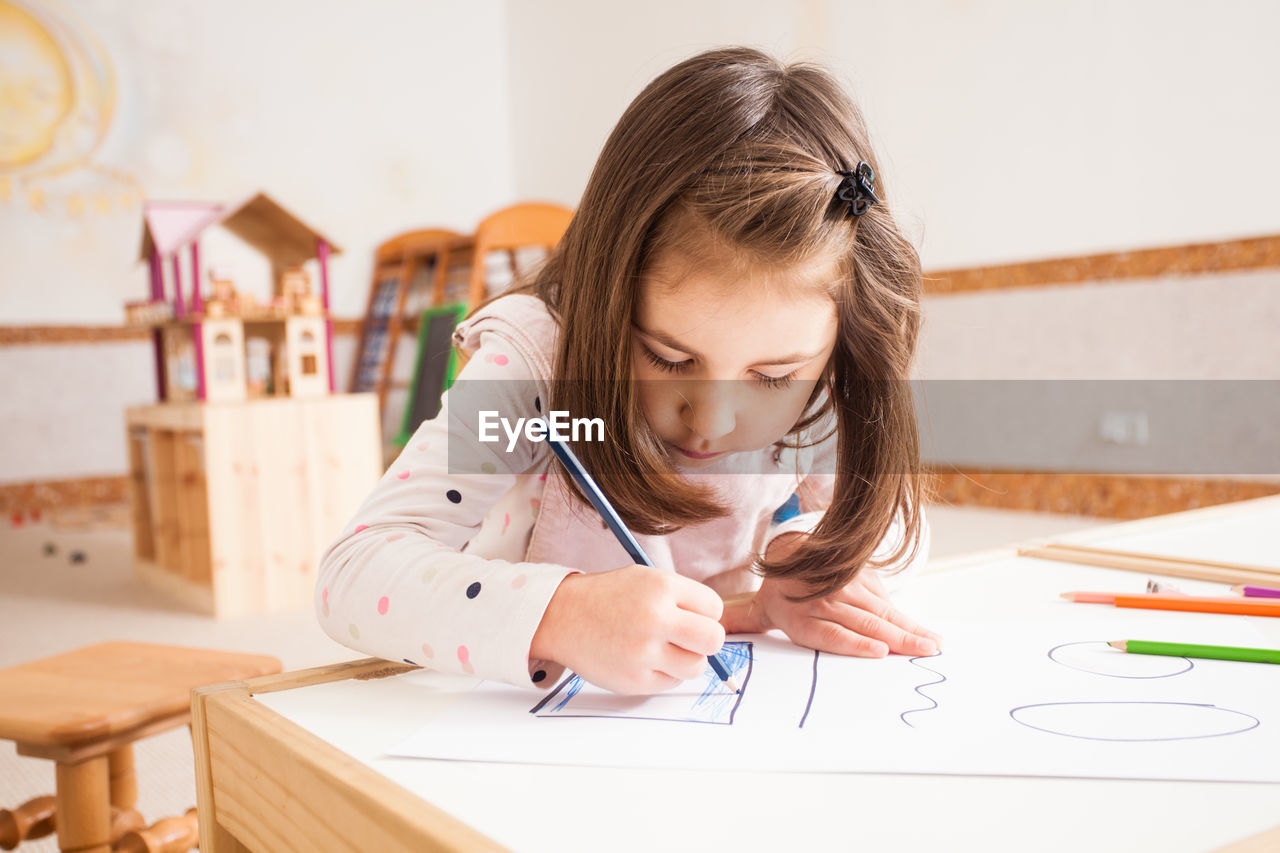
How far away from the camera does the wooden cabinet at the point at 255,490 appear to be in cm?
220

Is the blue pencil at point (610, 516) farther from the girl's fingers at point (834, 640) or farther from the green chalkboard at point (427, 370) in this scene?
the green chalkboard at point (427, 370)

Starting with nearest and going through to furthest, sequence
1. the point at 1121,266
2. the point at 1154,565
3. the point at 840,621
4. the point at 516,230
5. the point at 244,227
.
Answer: the point at 840,621, the point at 1154,565, the point at 244,227, the point at 1121,266, the point at 516,230

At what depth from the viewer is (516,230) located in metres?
4.09

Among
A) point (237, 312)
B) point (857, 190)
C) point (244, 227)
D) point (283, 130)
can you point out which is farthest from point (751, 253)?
point (283, 130)

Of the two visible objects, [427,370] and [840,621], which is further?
[427,370]

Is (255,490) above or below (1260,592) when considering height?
below

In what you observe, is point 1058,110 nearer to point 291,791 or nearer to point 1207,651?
point 1207,651

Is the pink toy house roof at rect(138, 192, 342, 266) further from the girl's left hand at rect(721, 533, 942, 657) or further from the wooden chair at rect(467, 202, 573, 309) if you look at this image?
the girl's left hand at rect(721, 533, 942, 657)

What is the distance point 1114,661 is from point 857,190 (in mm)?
305

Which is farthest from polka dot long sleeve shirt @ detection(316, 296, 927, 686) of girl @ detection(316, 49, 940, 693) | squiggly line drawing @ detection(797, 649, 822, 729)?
squiggly line drawing @ detection(797, 649, 822, 729)

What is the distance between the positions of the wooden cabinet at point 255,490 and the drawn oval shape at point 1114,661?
79.7 inches

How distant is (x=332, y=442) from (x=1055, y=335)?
210cm

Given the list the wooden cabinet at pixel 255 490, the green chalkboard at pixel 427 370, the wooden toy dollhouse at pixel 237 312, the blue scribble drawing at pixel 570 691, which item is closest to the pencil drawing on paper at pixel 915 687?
the blue scribble drawing at pixel 570 691

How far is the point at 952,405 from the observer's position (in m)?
3.23
